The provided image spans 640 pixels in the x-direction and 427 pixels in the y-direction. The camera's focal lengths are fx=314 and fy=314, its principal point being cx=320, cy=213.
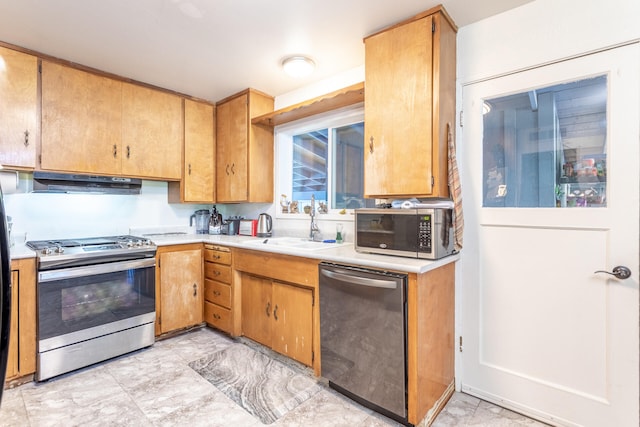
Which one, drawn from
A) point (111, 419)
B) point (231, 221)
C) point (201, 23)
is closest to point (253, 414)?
point (111, 419)

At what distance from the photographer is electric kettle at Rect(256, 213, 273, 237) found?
330 centimetres

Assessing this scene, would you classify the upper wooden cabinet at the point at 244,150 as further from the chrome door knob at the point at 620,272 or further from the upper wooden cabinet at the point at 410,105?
the chrome door knob at the point at 620,272

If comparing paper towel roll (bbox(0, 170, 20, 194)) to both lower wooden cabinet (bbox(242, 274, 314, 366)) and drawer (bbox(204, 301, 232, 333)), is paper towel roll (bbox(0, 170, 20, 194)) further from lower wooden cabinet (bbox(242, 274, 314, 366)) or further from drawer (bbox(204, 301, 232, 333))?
lower wooden cabinet (bbox(242, 274, 314, 366))

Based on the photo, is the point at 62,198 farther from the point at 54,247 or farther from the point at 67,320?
the point at 67,320

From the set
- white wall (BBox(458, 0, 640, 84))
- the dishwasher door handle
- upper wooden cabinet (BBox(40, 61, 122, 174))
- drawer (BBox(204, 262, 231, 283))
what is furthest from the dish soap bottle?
upper wooden cabinet (BBox(40, 61, 122, 174))

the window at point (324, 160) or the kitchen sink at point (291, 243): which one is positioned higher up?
the window at point (324, 160)

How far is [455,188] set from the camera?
1.92m

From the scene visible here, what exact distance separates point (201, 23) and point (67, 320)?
2.25 m

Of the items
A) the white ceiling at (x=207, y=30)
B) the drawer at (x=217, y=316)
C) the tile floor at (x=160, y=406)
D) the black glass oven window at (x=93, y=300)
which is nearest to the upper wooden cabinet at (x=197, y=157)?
the white ceiling at (x=207, y=30)

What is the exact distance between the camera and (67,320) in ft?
7.35

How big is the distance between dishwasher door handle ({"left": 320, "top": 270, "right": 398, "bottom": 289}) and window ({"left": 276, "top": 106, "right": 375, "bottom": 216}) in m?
0.84

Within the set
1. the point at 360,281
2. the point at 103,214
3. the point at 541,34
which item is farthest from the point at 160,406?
the point at 541,34

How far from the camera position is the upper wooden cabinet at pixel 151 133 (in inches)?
114

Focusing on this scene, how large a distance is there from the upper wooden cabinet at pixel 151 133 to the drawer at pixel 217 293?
1158 mm
